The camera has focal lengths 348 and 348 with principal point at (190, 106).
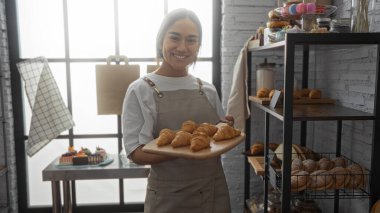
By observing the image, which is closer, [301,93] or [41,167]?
[301,93]

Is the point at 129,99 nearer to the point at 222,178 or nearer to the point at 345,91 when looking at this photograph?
the point at 222,178

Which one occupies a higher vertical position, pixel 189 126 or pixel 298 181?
pixel 189 126

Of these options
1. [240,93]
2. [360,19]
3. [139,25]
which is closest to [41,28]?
[139,25]

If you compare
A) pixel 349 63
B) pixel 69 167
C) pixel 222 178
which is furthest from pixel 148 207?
pixel 349 63

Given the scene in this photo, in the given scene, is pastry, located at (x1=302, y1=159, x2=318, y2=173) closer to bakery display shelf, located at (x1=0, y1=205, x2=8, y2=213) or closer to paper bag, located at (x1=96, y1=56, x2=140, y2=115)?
paper bag, located at (x1=96, y1=56, x2=140, y2=115)

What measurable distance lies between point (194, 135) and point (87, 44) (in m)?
1.68

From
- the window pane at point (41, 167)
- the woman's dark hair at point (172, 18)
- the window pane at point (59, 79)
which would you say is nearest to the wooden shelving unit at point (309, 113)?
the woman's dark hair at point (172, 18)

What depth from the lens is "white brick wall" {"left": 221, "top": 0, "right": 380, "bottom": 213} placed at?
180cm

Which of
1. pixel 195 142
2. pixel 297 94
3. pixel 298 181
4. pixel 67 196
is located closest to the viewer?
pixel 195 142

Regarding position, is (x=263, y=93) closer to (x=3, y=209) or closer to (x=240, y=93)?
(x=240, y=93)

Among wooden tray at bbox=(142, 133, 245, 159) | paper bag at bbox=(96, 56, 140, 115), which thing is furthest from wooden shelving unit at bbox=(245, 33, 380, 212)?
paper bag at bbox=(96, 56, 140, 115)

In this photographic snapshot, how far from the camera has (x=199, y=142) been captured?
49.7 inches

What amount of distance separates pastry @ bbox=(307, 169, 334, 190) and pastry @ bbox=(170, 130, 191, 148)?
658mm

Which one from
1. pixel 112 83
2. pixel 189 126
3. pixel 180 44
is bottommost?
pixel 189 126
